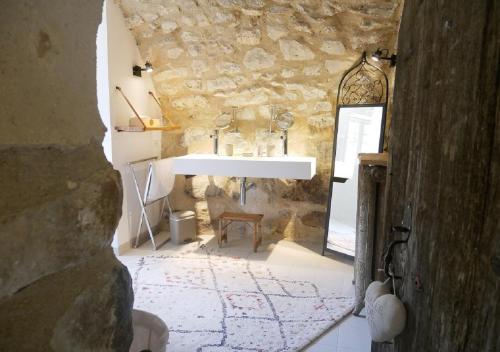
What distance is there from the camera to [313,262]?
3.26m

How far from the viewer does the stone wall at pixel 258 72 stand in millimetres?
2961

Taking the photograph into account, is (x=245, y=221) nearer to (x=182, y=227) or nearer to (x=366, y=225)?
(x=182, y=227)

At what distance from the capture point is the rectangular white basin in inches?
125

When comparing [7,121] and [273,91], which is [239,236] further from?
[7,121]

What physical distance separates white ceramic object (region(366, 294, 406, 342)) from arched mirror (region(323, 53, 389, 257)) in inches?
91.2

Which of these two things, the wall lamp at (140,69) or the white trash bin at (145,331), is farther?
the wall lamp at (140,69)

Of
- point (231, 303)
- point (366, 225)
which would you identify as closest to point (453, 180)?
point (366, 225)

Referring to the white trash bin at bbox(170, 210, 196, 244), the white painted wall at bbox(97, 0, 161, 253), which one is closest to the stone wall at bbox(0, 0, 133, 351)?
the white painted wall at bbox(97, 0, 161, 253)

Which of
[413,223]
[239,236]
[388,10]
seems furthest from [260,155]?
[413,223]

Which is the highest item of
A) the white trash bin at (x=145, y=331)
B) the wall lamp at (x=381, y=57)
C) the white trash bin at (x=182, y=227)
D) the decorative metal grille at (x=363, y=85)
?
the wall lamp at (x=381, y=57)

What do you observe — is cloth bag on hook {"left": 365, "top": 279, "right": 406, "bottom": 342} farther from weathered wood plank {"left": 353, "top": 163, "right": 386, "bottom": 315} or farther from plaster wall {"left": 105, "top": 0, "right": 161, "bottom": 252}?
plaster wall {"left": 105, "top": 0, "right": 161, "bottom": 252}

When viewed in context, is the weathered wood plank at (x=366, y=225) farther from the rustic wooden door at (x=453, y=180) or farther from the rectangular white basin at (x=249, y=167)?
the rustic wooden door at (x=453, y=180)

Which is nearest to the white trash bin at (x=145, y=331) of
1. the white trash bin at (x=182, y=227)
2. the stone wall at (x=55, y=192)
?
the stone wall at (x=55, y=192)

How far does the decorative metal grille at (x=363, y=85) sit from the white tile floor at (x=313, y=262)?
143 cm
